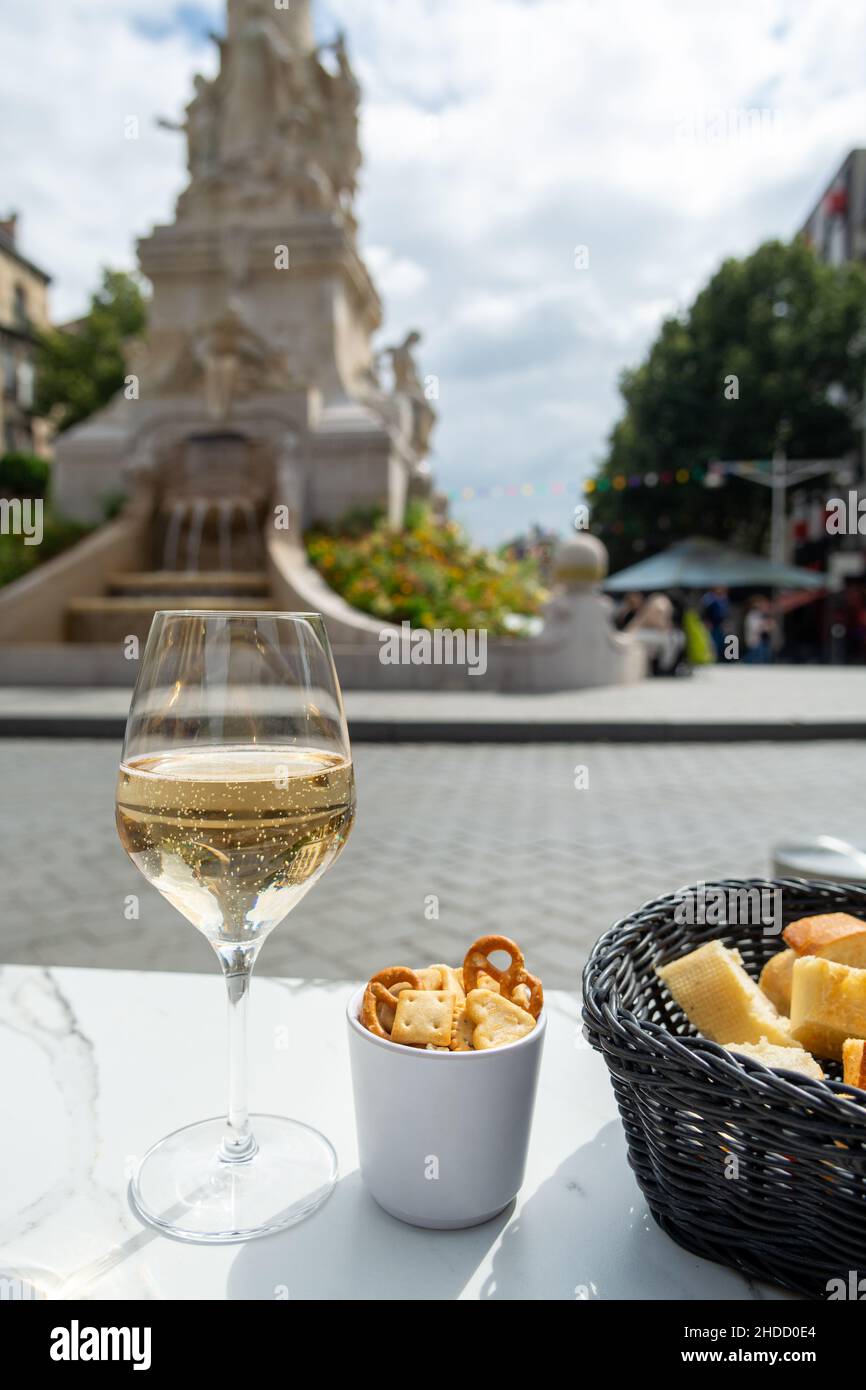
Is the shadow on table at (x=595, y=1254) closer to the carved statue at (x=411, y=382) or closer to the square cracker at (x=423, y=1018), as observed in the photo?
the square cracker at (x=423, y=1018)

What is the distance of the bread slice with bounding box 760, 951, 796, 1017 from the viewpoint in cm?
107

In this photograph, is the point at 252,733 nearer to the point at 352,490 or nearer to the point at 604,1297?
the point at 604,1297

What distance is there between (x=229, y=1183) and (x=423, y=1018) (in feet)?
0.82

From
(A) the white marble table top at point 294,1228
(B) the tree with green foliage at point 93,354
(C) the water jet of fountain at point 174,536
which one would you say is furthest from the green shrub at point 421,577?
(B) the tree with green foliage at point 93,354

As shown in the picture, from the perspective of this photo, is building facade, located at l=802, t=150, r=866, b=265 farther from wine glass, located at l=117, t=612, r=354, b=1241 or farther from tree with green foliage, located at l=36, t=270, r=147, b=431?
wine glass, located at l=117, t=612, r=354, b=1241

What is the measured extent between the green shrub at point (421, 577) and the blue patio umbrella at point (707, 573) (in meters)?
12.6

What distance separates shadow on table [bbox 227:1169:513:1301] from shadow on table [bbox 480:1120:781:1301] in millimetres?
30

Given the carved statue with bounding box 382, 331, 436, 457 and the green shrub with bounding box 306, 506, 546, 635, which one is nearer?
the green shrub with bounding box 306, 506, 546, 635

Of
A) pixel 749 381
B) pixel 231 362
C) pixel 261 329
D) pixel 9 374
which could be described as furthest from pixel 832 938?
pixel 9 374

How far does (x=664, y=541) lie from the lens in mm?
40438

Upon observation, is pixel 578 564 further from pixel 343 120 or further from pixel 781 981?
pixel 781 981

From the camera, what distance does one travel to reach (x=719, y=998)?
3.26ft

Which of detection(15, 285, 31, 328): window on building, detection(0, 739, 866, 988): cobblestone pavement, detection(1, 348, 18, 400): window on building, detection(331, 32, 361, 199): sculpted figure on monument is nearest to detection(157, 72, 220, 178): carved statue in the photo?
detection(331, 32, 361, 199): sculpted figure on monument

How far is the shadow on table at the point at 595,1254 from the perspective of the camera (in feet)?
2.59
